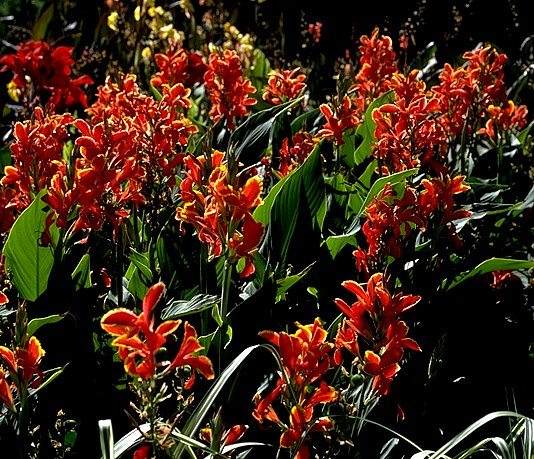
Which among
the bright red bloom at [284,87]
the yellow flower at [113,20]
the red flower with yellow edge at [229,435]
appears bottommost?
the red flower with yellow edge at [229,435]

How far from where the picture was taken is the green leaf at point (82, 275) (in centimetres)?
215

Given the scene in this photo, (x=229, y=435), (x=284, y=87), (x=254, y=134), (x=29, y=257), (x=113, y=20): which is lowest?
(x=229, y=435)

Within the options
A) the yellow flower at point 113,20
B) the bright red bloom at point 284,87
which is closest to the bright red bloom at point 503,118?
the bright red bloom at point 284,87

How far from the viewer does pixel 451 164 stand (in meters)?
3.24

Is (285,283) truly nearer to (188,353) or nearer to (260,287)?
(260,287)

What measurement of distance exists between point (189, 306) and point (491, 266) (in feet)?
2.70

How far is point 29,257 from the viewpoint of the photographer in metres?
2.17

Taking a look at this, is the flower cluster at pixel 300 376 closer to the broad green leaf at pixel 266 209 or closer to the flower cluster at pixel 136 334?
the flower cluster at pixel 136 334

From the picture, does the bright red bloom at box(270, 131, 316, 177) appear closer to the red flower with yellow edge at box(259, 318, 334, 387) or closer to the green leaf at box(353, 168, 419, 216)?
the green leaf at box(353, 168, 419, 216)

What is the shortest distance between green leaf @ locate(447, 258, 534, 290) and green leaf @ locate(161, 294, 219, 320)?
0.73m

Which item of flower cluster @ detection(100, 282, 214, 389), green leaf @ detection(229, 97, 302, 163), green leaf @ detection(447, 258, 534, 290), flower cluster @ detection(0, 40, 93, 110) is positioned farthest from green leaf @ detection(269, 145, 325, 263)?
flower cluster @ detection(0, 40, 93, 110)

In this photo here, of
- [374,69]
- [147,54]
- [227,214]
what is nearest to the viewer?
[227,214]

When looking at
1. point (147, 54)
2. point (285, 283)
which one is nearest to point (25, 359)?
point (285, 283)

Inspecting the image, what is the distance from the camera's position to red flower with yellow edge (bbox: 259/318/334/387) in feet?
4.94
